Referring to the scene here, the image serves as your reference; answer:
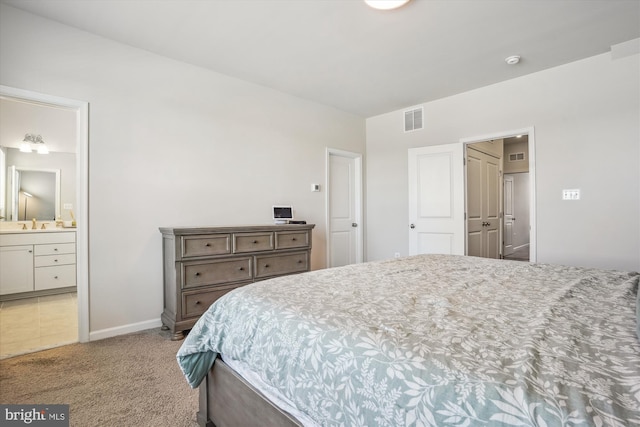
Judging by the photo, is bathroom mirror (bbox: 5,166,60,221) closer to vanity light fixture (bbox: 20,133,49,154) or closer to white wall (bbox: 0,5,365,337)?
vanity light fixture (bbox: 20,133,49,154)

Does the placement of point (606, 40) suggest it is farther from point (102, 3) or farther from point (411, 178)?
point (102, 3)

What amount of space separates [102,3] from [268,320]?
273cm

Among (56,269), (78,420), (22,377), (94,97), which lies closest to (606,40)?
(94,97)

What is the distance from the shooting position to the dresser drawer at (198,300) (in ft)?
9.20

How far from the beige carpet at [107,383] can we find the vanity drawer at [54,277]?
2427 millimetres

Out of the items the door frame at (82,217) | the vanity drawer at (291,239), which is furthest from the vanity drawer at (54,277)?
the vanity drawer at (291,239)

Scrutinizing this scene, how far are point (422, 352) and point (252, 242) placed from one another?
102 inches

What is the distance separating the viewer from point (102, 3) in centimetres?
235

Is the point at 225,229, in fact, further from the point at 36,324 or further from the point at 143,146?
the point at 36,324

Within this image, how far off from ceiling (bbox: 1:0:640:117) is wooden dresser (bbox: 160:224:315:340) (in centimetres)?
175

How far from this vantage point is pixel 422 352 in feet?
2.69

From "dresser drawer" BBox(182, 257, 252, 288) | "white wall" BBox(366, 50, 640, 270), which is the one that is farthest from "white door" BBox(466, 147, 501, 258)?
"dresser drawer" BBox(182, 257, 252, 288)

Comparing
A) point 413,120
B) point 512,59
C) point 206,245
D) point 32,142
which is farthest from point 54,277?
point 512,59

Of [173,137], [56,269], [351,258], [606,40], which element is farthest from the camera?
[351,258]
